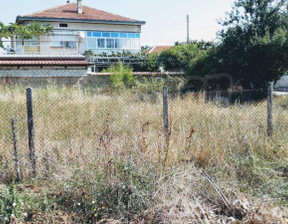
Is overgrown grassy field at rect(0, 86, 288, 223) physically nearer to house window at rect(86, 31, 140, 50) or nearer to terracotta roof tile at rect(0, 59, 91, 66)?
terracotta roof tile at rect(0, 59, 91, 66)

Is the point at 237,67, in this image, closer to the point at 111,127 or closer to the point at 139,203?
the point at 111,127

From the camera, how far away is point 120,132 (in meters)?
6.10

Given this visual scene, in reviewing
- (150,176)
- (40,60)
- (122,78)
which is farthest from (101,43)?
(150,176)

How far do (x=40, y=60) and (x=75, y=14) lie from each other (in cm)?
1140

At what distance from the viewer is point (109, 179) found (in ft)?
12.4

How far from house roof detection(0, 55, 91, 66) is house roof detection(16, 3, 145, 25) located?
827 cm

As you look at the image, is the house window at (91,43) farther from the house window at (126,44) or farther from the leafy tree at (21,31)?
the leafy tree at (21,31)

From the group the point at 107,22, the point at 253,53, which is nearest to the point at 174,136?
the point at 253,53

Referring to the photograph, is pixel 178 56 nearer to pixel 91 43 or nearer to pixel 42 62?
pixel 91 43

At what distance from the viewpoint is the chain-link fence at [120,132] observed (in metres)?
4.46

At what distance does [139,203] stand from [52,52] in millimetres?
18617

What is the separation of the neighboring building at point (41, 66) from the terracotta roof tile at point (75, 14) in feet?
28.6

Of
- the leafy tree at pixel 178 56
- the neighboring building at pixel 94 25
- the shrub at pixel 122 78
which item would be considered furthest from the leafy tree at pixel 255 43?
the neighboring building at pixel 94 25

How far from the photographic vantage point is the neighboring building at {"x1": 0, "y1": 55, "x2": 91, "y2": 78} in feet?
57.4
